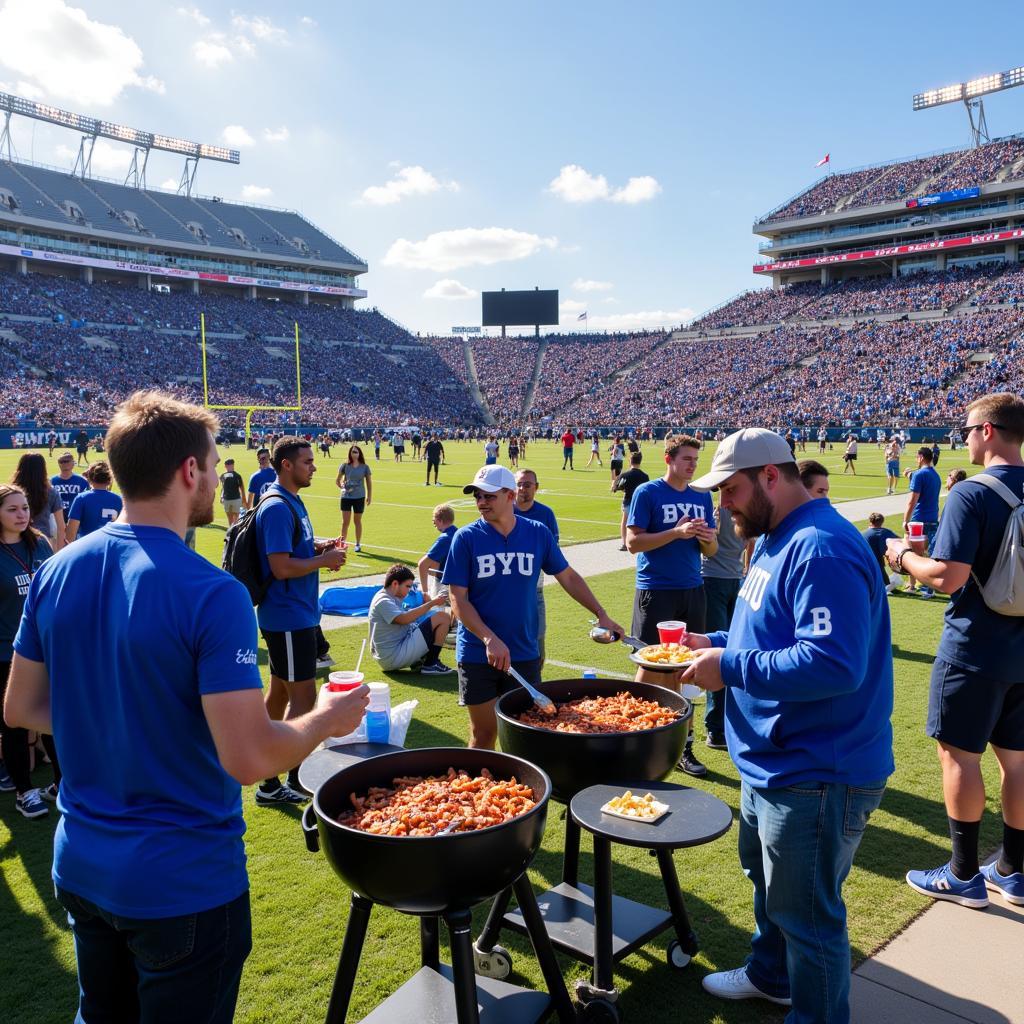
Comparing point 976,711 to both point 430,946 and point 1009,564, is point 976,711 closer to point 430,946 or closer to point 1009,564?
point 1009,564

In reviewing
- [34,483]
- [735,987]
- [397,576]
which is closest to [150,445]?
[735,987]

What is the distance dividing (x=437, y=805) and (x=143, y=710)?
1.22 m

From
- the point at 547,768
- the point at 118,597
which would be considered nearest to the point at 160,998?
the point at 118,597

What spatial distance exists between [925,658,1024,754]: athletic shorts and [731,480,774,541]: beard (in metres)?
1.92

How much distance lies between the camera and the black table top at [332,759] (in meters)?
3.50

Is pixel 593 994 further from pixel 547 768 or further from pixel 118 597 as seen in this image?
pixel 118 597

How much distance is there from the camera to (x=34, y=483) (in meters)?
6.64

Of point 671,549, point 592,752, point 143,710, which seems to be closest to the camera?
point 143,710

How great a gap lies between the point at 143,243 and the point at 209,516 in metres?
85.5

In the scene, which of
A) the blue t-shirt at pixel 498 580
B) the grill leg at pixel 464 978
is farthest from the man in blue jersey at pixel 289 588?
the grill leg at pixel 464 978

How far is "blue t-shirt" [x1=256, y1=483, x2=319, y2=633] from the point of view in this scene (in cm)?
540

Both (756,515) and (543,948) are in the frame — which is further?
(543,948)

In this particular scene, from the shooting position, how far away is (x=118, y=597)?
6.72 ft

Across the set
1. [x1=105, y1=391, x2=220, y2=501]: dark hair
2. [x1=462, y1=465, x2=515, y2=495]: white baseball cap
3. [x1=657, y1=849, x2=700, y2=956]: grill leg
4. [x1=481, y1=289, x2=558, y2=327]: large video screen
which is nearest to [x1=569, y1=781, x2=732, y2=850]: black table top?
[x1=657, y1=849, x2=700, y2=956]: grill leg
